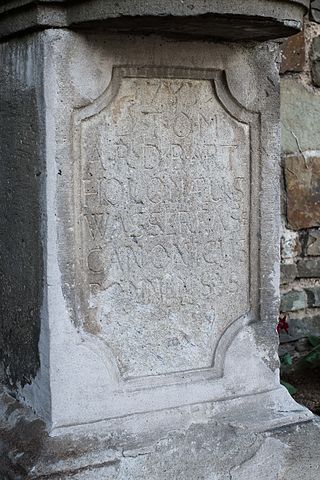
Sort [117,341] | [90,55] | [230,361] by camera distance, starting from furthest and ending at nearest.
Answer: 1. [230,361]
2. [117,341]
3. [90,55]

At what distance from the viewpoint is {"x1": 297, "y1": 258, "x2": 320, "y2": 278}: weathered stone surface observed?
3.48 metres

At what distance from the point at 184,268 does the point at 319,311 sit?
1461mm

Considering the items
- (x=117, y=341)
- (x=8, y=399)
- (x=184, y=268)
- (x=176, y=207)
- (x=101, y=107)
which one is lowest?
(x=8, y=399)

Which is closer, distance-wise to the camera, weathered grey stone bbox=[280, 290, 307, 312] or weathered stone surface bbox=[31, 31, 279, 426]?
weathered stone surface bbox=[31, 31, 279, 426]

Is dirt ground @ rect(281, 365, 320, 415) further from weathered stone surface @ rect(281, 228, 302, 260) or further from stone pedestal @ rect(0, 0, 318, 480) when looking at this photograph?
stone pedestal @ rect(0, 0, 318, 480)

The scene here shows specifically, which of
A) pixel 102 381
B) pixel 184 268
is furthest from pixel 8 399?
pixel 184 268

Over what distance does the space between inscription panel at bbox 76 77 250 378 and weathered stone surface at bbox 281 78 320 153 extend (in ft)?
3.63

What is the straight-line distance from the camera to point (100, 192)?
213cm

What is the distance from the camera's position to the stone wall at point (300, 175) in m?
3.38

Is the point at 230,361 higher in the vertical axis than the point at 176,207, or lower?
lower

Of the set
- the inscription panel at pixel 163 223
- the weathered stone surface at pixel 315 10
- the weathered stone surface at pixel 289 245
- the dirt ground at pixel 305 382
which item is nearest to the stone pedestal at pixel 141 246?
the inscription panel at pixel 163 223

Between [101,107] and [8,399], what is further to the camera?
[8,399]

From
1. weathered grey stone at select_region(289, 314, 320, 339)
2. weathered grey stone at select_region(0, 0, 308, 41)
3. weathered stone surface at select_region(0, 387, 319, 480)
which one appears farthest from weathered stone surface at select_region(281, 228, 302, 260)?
weathered grey stone at select_region(0, 0, 308, 41)

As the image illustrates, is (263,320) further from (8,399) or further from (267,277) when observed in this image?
(8,399)
